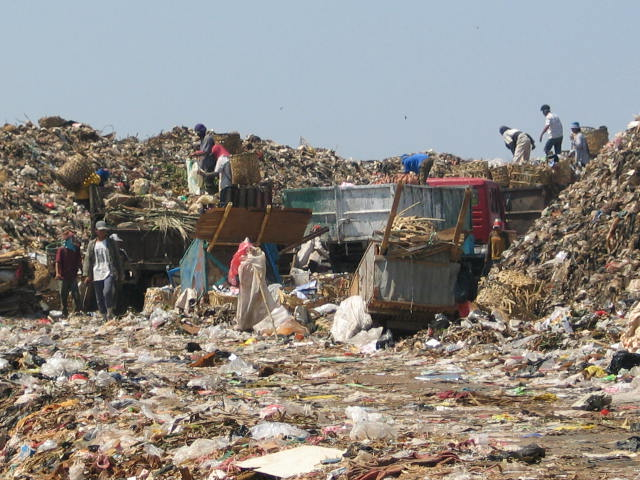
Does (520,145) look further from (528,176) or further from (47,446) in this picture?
(47,446)

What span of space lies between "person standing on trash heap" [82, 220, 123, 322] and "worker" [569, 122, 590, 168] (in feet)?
35.6

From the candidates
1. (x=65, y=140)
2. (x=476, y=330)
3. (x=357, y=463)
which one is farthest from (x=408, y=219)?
(x=65, y=140)

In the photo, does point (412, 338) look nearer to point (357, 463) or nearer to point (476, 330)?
point (476, 330)

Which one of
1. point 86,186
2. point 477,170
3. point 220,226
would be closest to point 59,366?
point 220,226

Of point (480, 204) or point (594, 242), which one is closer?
point (594, 242)

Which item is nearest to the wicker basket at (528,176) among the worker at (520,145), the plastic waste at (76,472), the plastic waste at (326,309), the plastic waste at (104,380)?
the worker at (520,145)

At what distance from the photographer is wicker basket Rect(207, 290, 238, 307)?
1300 cm

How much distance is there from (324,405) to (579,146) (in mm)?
15279

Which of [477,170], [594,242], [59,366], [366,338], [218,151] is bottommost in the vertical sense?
Answer: [366,338]

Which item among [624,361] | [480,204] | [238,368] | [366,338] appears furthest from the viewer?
[480,204]

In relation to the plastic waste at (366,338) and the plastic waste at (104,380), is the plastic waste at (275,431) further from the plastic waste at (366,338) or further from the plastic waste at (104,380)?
the plastic waste at (366,338)

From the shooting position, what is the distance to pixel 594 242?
13.7 metres

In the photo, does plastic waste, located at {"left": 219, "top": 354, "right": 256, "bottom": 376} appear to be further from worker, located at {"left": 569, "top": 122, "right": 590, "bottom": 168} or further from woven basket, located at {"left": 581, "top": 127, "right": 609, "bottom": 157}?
woven basket, located at {"left": 581, "top": 127, "right": 609, "bottom": 157}

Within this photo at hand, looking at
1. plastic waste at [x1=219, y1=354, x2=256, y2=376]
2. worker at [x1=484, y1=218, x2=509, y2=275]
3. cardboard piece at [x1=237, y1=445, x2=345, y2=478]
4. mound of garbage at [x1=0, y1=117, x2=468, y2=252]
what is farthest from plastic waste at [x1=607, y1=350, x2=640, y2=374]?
mound of garbage at [x1=0, y1=117, x2=468, y2=252]
